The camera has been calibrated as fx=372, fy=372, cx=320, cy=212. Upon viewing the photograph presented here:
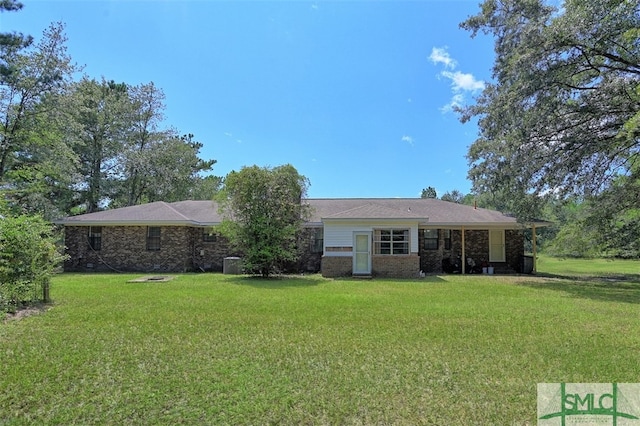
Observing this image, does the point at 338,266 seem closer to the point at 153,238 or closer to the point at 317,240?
the point at 317,240

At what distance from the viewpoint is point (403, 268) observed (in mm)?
15969

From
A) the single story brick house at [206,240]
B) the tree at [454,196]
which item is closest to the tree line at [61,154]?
the single story brick house at [206,240]

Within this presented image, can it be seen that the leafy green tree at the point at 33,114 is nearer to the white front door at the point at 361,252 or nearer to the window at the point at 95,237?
the window at the point at 95,237

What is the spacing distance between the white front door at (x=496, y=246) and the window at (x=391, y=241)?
5.80m

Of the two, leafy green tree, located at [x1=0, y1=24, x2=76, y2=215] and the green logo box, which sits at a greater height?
leafy green tree, located at [x1=0, y1=24, x2=76, y2=215]

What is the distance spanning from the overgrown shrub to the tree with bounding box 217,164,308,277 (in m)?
7.17

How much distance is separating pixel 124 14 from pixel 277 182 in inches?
313

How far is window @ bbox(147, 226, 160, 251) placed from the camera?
60.9 ft

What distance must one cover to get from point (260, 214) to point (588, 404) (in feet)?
42.4

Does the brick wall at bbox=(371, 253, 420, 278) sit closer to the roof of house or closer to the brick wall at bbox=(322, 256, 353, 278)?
the brick wall at bbox=(322, 256, 353, 278)

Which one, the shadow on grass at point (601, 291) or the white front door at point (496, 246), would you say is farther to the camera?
the white front door at point (496, 246)

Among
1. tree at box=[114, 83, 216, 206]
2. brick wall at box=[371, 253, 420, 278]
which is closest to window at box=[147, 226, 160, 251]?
brick wall at box=[371, 253, 420, 278]

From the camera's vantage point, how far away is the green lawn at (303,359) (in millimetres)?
3516

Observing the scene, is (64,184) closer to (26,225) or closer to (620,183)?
(26,225)
